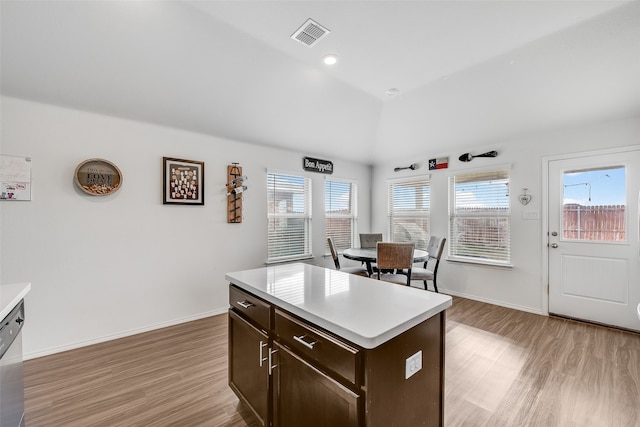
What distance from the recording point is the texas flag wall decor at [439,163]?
175 inches

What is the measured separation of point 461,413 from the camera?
1817 mm

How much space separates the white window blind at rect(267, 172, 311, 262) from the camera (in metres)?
4.20

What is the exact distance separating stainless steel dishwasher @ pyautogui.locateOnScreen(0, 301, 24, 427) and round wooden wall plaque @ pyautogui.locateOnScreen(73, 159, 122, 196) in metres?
1.72

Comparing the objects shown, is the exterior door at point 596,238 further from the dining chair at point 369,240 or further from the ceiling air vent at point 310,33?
the ceiling air vent at point 310,33

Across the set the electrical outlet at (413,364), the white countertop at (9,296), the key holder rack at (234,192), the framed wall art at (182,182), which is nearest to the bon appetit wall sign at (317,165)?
the key holder rack at (234,192)

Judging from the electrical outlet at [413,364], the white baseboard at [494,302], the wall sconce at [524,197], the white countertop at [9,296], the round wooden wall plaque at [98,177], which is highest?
the round wooden wall plaque at [98,177]

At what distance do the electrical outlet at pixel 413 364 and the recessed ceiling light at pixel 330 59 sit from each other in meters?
2.70

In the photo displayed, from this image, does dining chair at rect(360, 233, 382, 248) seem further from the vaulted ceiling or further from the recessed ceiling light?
the recessed ceiling light

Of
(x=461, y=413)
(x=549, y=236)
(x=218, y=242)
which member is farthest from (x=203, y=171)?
(x=549, y=236)

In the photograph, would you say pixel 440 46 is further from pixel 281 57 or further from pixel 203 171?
pixel 203 171

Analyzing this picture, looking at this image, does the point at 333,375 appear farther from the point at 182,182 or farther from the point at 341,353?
the point at 182,182

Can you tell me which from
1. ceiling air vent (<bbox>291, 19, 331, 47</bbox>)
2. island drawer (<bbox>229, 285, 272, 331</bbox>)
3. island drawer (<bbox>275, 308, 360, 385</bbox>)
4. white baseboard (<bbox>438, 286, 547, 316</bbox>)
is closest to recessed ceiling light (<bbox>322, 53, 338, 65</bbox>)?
ceiling air vent (<bbox>291, 19, 331, 47</bbox>)

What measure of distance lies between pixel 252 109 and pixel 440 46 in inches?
83.8

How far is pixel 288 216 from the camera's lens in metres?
4.38
